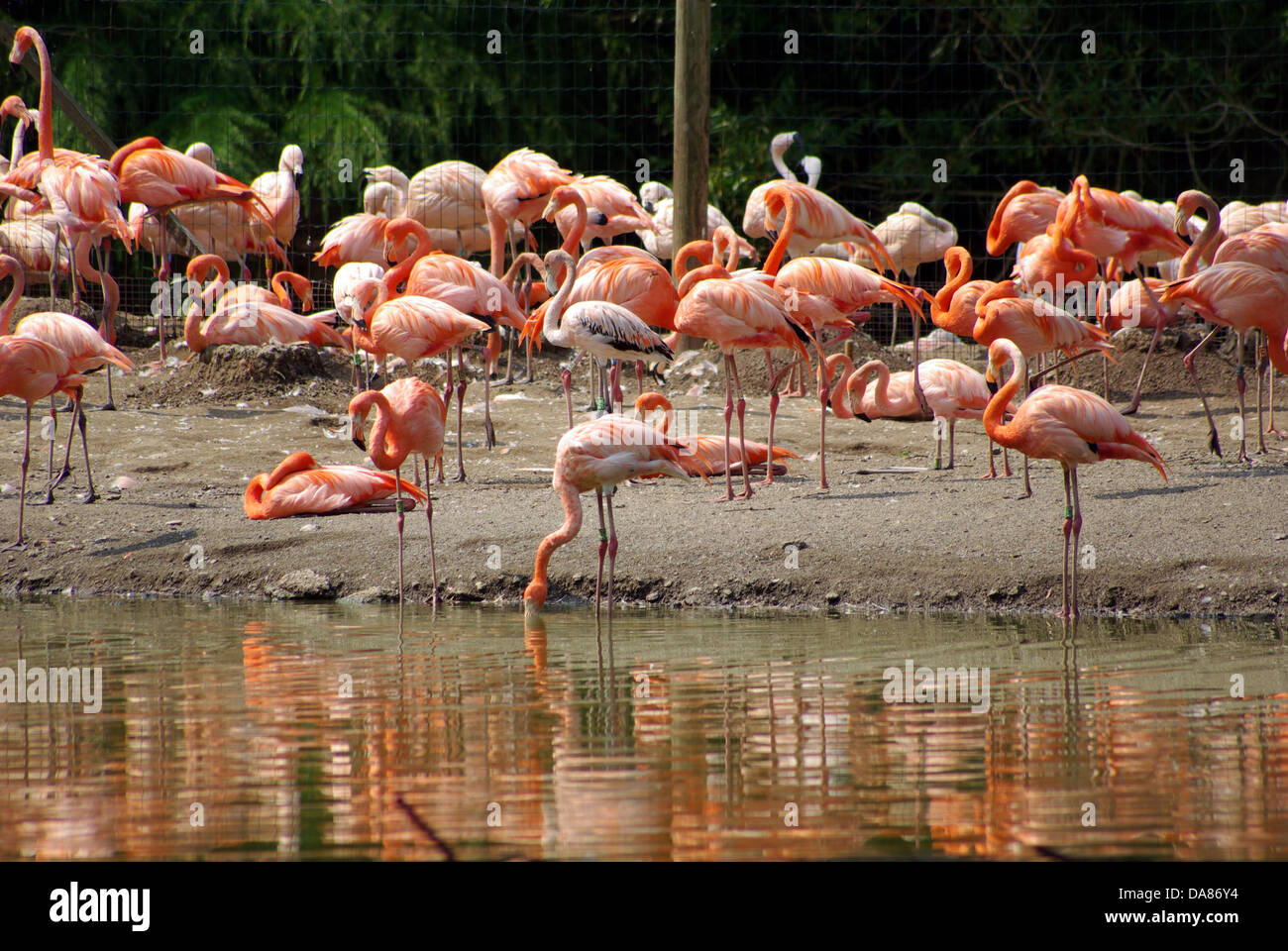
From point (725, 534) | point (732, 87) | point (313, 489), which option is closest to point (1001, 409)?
point (725, 534)

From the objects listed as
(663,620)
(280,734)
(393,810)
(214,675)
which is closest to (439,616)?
(663,620)

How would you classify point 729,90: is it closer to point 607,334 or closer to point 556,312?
point 556,312

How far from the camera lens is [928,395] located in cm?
719

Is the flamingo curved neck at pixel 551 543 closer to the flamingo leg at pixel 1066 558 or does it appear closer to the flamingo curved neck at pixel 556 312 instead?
the flamingo curved neck at pixel 556 312

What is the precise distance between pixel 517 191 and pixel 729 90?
332cm

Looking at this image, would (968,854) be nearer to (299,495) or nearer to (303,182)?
(299,495)

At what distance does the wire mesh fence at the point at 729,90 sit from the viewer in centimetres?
1215

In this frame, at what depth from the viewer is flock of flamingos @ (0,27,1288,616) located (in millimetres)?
5785

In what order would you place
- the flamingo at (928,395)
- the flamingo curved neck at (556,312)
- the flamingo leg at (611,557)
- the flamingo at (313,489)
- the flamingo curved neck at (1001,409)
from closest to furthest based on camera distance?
1. the flamingo leg at (611,557)
2. the flamingo curved neck at (1001,409)
3. the flamingo at (313,489)
4. the flamingo curved neck at (556,312)
5. the flamingo at (928,395)

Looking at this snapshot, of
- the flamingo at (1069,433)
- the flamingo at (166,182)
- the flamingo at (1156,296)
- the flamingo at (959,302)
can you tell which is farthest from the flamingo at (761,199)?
the flamingo at (166,182)

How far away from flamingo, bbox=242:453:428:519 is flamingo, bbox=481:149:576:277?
9.25 feet

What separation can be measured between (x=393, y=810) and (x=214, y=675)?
62.5 inches

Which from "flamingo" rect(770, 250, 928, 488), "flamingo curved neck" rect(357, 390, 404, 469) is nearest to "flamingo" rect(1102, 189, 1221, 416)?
"flamingo" rect(770, 250, 928, 488)

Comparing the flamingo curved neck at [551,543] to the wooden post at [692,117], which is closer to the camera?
the flamingo curved neck at [551,543]
